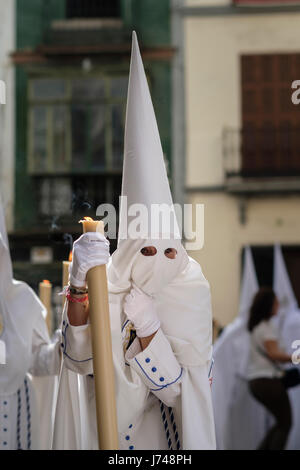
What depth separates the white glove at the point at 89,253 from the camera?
211 centimetres

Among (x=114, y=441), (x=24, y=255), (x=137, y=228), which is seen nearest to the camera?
(x=114, y=441)

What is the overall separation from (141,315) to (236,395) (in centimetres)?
393

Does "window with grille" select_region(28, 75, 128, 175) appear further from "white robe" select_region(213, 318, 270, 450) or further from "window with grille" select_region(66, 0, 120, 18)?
"white robe" select_region(213, 318, 270, 450)

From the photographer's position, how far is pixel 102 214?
2.64m

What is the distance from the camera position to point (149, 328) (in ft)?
7.88

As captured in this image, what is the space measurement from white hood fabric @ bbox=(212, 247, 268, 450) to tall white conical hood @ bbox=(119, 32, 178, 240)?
148 inches

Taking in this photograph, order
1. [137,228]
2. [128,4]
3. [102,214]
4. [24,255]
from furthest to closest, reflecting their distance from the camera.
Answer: [128,4]
[24,255]
[102,214]
[137,228]

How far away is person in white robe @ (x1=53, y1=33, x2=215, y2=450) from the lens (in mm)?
2324

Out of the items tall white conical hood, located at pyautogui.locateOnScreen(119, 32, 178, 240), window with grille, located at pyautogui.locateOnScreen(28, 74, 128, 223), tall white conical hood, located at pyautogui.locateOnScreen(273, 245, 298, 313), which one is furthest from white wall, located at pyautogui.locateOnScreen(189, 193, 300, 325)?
tall white conical hood, located at pyautogui.locateOnScreen(119, 32, 178, 240)

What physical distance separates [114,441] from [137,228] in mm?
680

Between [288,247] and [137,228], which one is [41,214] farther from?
[137,228]

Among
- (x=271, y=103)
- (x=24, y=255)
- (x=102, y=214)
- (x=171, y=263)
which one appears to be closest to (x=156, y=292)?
(x=171, y=263)

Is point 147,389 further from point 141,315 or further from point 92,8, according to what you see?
point 92,8

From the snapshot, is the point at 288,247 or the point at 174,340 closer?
the point at 174,340
